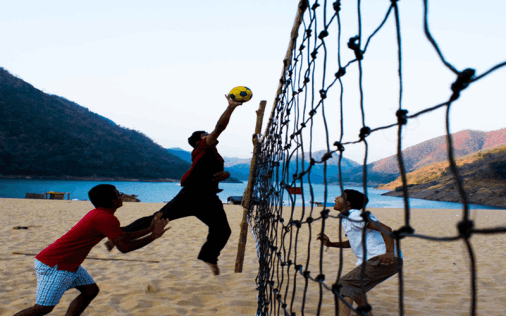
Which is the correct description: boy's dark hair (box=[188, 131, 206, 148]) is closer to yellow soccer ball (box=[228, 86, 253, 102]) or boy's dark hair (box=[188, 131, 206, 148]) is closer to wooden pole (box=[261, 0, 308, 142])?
yellow soccer ball (box=[228, 86, 253, 102])

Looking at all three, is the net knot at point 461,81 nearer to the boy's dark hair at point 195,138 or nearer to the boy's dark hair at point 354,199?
the boy's dark hair at point 354,199

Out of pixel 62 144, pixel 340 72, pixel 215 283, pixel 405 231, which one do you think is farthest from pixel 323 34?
pixel 62 144

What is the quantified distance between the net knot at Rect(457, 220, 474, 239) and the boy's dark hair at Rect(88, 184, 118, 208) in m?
2.22

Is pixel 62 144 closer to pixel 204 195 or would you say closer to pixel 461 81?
pixel 204 195

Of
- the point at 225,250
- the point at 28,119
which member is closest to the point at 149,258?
the point at 225,250

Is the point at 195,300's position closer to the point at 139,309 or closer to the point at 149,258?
the point at 139,309

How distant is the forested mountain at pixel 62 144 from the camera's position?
77.4 meters

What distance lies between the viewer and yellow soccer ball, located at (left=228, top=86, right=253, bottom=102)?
3.05 meters

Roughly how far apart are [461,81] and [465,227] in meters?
0.31

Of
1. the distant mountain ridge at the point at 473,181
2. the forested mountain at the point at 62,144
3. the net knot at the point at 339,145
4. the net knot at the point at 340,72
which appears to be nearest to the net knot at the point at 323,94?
the net knot at the point at 340,72

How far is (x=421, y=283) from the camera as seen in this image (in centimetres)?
413

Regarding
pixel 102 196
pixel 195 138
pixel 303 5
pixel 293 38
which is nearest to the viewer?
pixel 102 196

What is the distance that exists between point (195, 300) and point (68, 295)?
4.05ft

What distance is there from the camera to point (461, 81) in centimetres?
76
